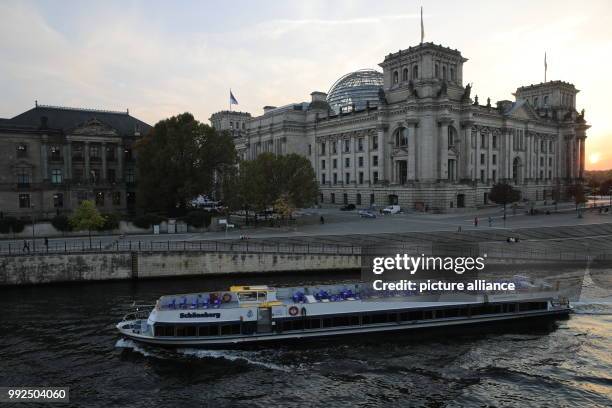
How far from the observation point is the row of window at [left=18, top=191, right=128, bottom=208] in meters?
79.5

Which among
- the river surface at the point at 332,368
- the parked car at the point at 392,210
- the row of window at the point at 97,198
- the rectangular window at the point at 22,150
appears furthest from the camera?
the parked car at the point at 392,210

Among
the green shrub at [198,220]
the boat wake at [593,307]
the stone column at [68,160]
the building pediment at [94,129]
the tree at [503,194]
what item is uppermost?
the building pediment at [94,129]

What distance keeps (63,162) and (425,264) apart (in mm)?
70215

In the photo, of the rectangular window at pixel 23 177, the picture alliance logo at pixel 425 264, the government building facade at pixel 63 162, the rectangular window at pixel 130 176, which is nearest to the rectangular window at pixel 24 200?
the government building facade at pixel 63 162

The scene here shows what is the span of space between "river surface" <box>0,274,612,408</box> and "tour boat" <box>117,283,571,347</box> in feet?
2.83

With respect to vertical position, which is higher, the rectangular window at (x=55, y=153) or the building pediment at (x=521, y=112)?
the building pediment at (x=521, y=112)

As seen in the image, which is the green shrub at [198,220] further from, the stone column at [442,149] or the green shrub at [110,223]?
the stone column at [442,149]

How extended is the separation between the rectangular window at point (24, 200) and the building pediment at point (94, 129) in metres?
13.5

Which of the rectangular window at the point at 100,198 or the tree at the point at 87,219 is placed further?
the rectangular window at the point at 100,198

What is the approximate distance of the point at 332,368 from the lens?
27.7 m

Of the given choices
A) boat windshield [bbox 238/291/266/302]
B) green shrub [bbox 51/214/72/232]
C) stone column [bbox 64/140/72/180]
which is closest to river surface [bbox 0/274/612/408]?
boat windshield [bbox 238/291/266/302]

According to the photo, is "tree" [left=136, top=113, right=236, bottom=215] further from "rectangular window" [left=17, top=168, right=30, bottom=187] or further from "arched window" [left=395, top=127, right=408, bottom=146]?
"arched window" [left=395, top=127, right=408, bottom=146]

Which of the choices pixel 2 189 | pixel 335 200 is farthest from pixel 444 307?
pixel 335 200

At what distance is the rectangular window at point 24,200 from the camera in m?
79.0
